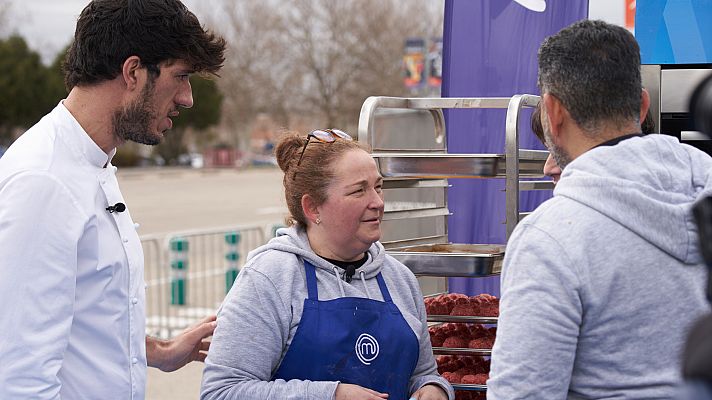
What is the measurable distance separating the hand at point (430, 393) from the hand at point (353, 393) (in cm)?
19

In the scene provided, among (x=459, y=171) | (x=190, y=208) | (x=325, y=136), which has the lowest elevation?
(x=190, y=208)

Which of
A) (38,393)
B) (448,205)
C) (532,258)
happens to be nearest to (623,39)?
(532,258)

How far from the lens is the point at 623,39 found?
→ 6.43ft

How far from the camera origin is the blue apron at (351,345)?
111 inches

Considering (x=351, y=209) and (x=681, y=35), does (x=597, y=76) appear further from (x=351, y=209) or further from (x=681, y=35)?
(x=681, y=35)

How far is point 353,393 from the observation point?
2.77 metres

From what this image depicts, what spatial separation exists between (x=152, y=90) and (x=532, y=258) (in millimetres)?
1194

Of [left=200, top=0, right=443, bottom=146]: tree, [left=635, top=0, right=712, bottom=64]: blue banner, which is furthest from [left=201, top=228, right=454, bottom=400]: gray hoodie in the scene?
[left=200, top=0, right=443, bottom=146]: tree

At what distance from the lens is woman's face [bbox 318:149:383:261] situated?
2.97 meters

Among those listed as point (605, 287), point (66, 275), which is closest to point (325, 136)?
point (66, 275)

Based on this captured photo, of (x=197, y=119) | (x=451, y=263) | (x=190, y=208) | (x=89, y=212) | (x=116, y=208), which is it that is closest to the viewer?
(x=89, y=212)

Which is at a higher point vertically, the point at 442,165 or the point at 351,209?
the point at 442,165

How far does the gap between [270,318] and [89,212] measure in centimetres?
67

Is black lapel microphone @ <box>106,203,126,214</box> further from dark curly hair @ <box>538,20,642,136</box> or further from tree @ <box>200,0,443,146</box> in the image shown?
tree @ <box>200,0,443,146</box>
